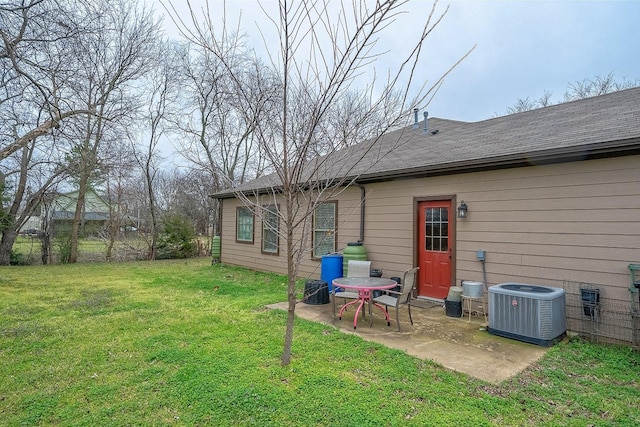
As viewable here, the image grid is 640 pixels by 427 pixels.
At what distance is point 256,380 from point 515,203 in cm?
420

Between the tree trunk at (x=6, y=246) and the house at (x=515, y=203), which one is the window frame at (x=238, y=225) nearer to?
the house at (x=515, y=203)

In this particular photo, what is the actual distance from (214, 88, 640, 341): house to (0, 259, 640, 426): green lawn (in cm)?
109

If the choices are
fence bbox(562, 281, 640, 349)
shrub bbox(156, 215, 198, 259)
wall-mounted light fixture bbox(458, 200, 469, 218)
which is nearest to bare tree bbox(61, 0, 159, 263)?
shrub bbox(156, 215, 198, 259)

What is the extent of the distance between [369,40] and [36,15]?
6.39 metres

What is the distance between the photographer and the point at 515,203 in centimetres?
488

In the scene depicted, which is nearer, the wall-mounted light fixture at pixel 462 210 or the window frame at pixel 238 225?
the wall-mounted light fixture at pixel 462 210

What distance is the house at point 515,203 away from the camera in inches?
158

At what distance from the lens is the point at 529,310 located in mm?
3885

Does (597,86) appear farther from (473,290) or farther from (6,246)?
(6,246)

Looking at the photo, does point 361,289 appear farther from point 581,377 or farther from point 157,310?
point 157,310

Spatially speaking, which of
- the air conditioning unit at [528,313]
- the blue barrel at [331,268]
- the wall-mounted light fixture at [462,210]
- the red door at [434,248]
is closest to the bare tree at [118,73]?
the blue barrel at [331,268]

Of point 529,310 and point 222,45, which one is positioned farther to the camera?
point 529,310

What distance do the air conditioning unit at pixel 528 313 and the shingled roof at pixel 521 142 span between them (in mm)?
1755

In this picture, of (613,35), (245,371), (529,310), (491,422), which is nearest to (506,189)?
(529,310)
